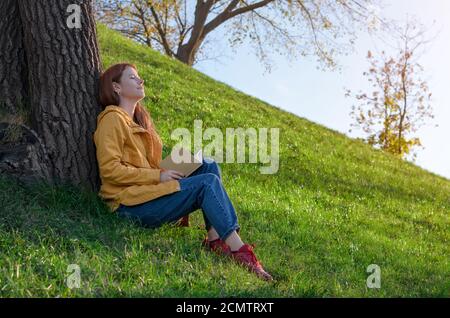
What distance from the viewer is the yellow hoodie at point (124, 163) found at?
583 cm

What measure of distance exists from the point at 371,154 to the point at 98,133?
11623mm

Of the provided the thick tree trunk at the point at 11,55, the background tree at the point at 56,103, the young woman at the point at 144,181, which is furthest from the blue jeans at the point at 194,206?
the thick tree trunk at the point at 11,55

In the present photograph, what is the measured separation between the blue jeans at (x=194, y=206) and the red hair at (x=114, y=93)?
0.81m

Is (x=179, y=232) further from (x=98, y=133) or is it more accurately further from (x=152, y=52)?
(x=152, y=52)

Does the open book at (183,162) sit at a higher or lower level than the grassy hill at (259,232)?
higher

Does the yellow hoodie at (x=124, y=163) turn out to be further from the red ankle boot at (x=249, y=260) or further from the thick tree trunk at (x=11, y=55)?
the thick tree trunk at (x=11, y=55)

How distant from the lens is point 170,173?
589 cm

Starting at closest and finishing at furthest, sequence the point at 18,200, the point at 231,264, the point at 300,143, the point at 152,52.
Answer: the point at 231,264
the point at 18,200
the point at 300,143
the point at 152,52

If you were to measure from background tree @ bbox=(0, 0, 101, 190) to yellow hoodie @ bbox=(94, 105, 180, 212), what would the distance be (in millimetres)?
A: 299

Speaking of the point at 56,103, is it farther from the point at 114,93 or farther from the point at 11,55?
the point at 11,55

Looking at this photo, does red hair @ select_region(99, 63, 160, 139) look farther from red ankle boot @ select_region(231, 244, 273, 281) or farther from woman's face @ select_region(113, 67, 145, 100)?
red ankle boot @ select_region(231, 244, 273, 281)

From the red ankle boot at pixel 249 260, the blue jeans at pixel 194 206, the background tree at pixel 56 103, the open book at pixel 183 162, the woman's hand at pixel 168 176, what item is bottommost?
the red ankle boot at pixel 249 260

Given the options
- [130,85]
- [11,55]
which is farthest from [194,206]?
[11,55]
